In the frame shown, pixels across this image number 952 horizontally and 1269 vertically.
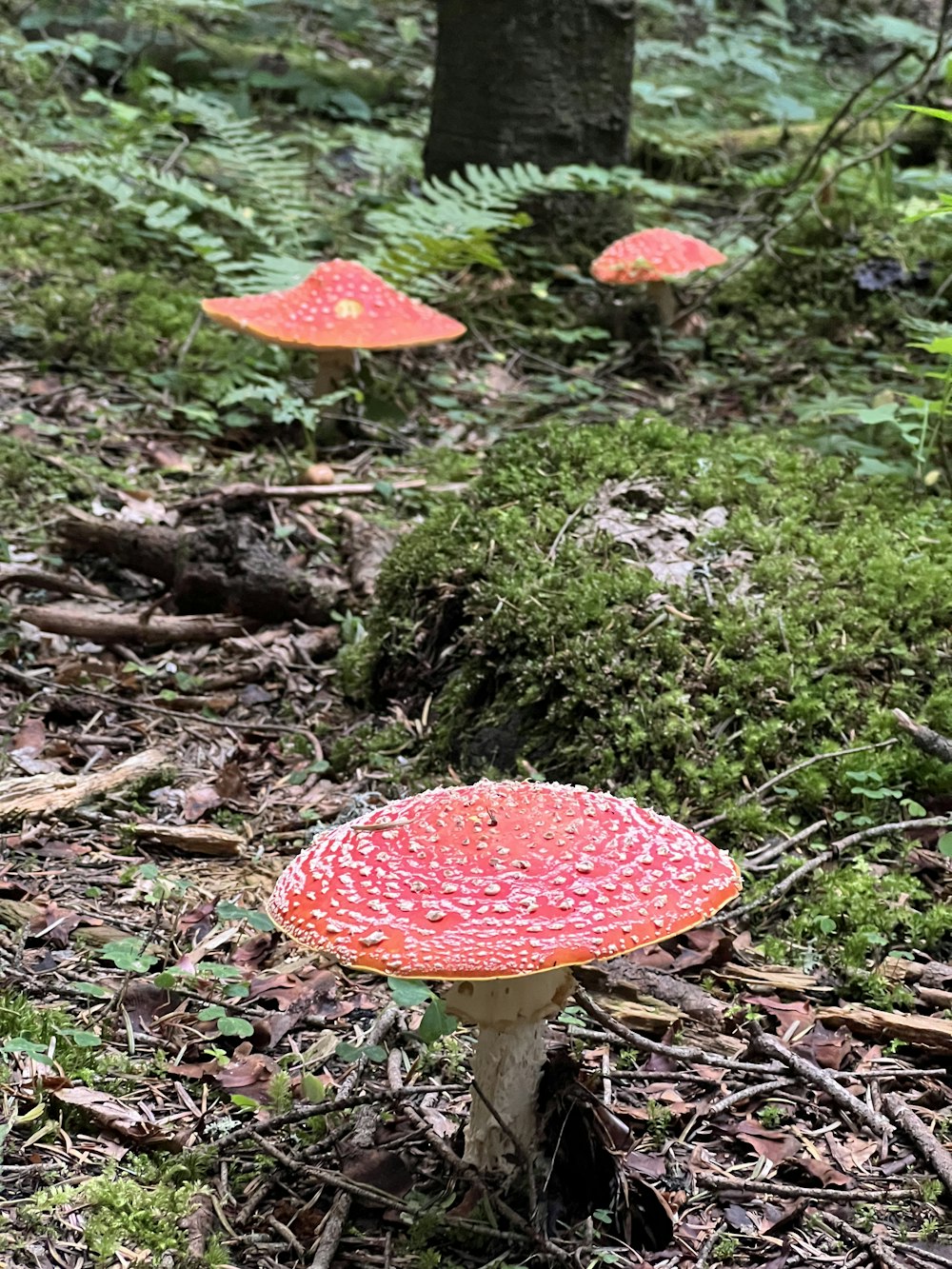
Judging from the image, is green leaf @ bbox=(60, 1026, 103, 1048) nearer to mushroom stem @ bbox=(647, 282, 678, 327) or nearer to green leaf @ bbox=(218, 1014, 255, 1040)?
green leaf @ bbox=(218, 1014, 255, 1040)

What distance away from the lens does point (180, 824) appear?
3.67 meters

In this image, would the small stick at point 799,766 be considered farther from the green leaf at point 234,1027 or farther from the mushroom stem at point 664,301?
the mushroom stem at point 664,301

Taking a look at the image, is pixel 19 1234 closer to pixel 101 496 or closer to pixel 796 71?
pixel 101 496

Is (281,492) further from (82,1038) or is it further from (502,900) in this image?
(502,900)

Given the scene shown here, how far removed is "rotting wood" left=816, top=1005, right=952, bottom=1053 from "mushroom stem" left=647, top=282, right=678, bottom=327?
5.46 metres

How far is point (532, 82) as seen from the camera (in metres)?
7.56

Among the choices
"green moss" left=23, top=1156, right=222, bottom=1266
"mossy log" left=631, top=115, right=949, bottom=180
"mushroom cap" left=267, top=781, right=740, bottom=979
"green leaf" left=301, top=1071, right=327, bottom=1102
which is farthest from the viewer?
"mossy log" left=631, top=115, right=949, bottom=180

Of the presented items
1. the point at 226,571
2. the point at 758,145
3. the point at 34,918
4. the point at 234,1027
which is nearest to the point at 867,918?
the point at 234,1027

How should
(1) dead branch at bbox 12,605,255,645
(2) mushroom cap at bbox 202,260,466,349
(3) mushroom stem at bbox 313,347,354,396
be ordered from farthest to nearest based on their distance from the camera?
(3) mushroom stem at bbox 313,347,354,396, (2) mushroom cap at bbox 202,260,466,349, (1) dead branch at bbox 12,605,255,645

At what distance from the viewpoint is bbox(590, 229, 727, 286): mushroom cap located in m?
7.06

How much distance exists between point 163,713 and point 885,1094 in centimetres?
269

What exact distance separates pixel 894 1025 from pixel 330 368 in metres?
4.74

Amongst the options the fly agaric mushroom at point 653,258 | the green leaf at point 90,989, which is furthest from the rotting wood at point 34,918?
the fly agaric mushroom at point 653,258

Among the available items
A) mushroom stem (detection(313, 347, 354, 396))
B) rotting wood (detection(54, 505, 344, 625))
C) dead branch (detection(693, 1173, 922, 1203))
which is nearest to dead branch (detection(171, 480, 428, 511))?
rotting wood (detection(54, 505, 344, 625))
